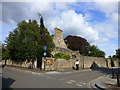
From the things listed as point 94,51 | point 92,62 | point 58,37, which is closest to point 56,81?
point 92,62

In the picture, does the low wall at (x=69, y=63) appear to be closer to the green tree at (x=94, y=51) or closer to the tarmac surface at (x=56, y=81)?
the tarmac surface at (x=56, y=81)

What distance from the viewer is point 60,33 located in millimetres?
39156

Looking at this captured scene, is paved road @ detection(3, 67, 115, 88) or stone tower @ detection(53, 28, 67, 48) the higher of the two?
stone tower @ detection(53, 28, 67, 48)

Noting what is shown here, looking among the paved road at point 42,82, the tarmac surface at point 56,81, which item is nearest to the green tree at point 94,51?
the tarmac surface at point 56,81

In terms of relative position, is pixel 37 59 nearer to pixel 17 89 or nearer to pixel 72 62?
pixel 72 62

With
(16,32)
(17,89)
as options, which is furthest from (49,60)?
(17,89)

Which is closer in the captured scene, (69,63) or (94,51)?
(69,63)

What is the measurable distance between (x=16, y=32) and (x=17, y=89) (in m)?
22.4

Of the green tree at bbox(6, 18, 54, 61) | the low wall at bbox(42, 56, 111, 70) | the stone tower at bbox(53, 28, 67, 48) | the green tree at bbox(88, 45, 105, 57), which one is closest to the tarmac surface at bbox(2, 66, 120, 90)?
the low wall at bbox(42, 56, 111, 70)

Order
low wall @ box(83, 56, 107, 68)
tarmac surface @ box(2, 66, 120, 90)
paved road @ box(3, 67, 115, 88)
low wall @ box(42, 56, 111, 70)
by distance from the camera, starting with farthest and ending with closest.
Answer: low wall @ box(83, 56, 107, 68)
low wall @ box(42, 56, 111, 70)
tarmac surface @ box(2, 66, 120, 90)
paved road @ box(3, 67, 115, 88)

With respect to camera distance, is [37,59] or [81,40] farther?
[81,40]

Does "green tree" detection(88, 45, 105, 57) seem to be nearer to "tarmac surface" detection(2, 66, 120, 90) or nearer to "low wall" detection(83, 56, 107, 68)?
"low wall" detection(83, 56, 107, 68)

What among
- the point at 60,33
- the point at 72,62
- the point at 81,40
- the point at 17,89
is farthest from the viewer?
the point at 81,40

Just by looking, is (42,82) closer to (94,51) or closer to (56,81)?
(56,81)
